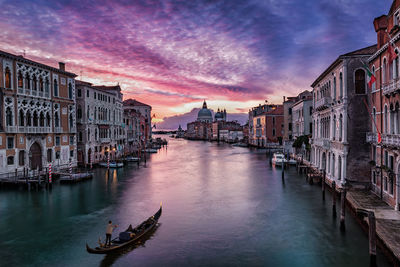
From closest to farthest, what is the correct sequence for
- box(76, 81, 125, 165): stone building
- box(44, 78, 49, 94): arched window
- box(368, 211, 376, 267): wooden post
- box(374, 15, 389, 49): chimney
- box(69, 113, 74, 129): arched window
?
box(368, 211, 376, 267): wooden post, box(374, 15, 389, 49): chimney, box(44, 78, 49, 94): arched window, box(69, 113, 74, 129): arched window, box(76, 81, 125, 165): stone building

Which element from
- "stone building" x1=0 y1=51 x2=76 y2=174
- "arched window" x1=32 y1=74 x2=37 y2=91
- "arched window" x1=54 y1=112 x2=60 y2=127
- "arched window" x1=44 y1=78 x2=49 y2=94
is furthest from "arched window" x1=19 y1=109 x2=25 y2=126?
"arched window" x1=54 y1=112 x2=60 y2=127

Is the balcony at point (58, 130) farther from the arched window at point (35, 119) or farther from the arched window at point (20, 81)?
the arched window at point (20, 81)

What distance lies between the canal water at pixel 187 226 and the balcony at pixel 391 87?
7229mm

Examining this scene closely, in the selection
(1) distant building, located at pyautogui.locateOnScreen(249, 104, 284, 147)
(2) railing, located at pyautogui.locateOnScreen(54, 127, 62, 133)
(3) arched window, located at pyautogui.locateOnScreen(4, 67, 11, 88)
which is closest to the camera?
(3) arched window, located at pyautogui.locateOnScreen(4, 67, 11, 88)

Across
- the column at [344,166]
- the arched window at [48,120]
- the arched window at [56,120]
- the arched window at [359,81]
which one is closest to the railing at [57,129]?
the arched window at [56,120]

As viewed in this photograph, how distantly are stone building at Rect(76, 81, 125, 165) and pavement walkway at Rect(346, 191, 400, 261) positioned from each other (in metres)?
31.2

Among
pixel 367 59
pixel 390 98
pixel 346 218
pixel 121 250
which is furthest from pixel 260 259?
pixel 367 59

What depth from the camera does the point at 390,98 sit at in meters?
16.9

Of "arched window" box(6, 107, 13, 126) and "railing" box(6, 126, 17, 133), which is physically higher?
"arched window" box(6, 107, 13, 126)

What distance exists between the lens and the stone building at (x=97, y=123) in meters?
39.1

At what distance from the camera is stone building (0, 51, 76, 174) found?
26.8 metres

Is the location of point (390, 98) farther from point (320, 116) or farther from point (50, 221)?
point (50, 221)

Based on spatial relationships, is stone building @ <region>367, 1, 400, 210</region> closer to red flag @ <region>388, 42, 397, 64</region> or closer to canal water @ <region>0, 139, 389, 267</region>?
red flag @ <region>388, 42, 397, 64</region>

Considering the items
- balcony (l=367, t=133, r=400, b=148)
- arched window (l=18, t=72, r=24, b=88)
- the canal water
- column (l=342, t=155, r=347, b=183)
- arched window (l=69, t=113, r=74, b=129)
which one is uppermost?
arched window (l=18, t=72, r=24, b=88)
